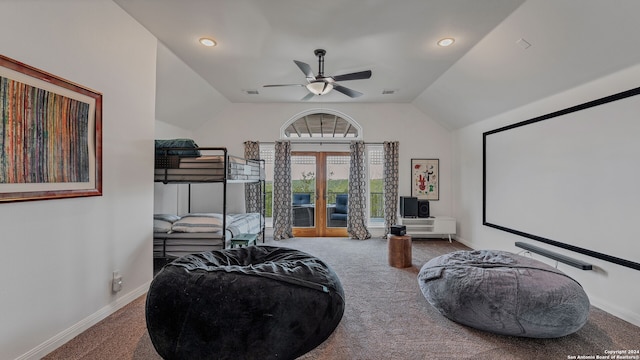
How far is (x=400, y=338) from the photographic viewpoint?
2.20m

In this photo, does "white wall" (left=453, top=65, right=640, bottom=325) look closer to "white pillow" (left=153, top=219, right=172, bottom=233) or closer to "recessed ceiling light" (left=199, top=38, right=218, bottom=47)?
"recessed ceiling light" (left=199, top=38, right=218, bottom=47)

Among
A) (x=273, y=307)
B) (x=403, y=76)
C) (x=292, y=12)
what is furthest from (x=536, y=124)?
(x=273, y=307)

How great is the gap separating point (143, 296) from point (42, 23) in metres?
2.56

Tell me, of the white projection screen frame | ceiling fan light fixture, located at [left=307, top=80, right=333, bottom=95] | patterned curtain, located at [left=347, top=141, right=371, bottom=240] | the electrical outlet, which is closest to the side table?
the white projection screen frame

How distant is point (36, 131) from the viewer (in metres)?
1.83

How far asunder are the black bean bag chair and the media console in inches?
155

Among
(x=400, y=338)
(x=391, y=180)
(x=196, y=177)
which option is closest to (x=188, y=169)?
(x=196, y=177)

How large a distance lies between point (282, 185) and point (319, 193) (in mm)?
850

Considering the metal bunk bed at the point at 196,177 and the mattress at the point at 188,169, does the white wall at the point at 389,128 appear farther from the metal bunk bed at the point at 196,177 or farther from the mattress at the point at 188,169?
the mattress at the point at 188,169

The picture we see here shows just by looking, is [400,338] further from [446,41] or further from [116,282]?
[446,41]

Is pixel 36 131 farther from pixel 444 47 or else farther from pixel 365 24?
pixel 444 47

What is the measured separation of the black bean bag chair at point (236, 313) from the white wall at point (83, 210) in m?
0.79

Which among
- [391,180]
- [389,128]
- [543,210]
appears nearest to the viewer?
[543,210]

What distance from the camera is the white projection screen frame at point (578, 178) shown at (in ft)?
8.09
